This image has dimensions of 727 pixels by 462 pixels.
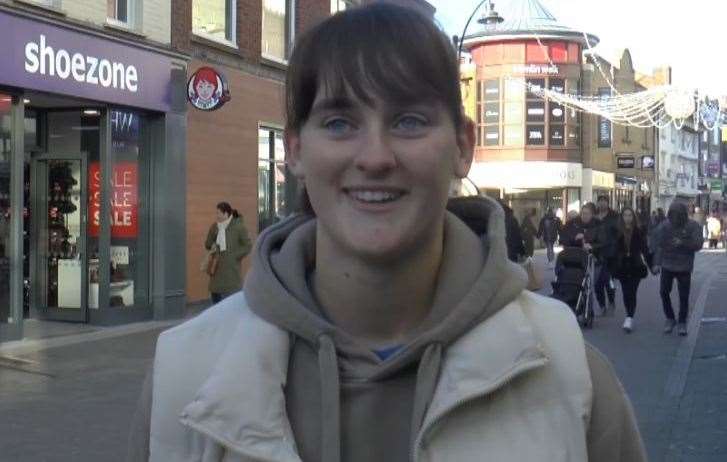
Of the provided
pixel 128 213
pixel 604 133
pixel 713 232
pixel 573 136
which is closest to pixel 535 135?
pixel 573 136

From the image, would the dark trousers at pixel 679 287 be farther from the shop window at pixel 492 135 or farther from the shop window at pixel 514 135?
the shop window at pixel 492 135

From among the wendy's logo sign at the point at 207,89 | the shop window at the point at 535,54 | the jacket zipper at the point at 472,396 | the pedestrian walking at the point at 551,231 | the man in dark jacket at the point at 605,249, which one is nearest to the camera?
the jacket zipper at the point at 472,396

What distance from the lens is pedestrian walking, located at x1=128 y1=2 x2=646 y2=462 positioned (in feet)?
5.35

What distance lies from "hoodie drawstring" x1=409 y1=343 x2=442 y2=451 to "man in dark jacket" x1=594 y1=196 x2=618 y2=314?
12697 millimetres

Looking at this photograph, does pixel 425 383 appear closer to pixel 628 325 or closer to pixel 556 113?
pixel 628 325

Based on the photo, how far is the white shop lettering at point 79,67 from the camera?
40.9 ft

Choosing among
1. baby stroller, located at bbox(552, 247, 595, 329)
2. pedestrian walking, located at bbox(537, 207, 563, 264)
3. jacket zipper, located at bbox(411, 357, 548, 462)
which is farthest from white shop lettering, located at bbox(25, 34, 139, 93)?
pedestrian walking, located at bbox(537, 207, 563, 264)

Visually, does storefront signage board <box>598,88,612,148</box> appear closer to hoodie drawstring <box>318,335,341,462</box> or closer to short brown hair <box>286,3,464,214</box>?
short brown hair <box>286,3,464,214</box>

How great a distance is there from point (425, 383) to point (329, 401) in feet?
0.53

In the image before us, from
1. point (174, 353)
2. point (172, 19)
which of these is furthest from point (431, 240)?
point (172, 19)

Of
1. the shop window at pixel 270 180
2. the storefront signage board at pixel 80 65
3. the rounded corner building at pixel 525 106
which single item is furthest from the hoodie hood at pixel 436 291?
the rounded corner building at pixel 525 106

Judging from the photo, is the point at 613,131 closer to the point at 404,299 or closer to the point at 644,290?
the point at 644,290

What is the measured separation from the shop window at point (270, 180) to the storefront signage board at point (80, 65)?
12.3 ft

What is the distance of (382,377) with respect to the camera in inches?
68.4
